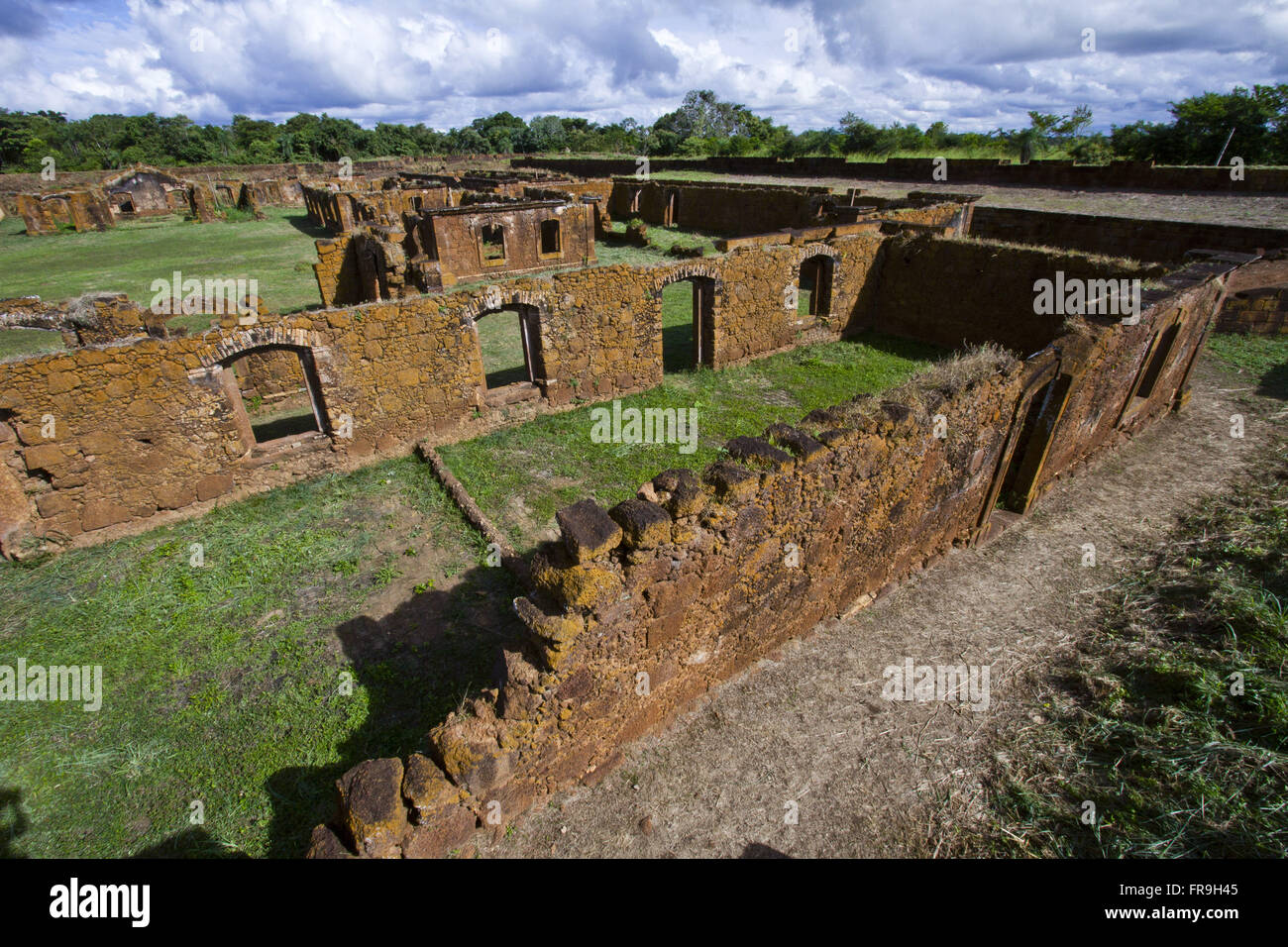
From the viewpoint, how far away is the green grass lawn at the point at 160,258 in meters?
20.3

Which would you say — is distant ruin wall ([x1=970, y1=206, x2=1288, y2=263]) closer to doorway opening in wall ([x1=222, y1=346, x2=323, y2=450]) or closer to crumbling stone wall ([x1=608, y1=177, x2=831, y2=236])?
crumbling stone wall ([x1=608, y1=177, x2=831, y2=236])

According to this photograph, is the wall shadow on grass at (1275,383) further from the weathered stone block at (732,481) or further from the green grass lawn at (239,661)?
the green grass lawn at (239,661)

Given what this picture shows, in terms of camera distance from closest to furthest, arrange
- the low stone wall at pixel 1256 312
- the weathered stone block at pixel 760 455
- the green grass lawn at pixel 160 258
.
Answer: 1. the weathered stone block at pixel 760 455
2. the low stone wall at pixel 1256 312
3. the green grass lawn at pixel 160 258

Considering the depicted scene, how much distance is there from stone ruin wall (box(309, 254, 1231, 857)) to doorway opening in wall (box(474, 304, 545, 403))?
260 inches

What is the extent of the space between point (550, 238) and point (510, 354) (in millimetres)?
10458

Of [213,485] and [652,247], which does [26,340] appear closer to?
[213,485]

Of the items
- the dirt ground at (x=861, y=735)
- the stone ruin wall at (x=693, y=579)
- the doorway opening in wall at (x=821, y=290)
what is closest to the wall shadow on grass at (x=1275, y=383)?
the dirt ground at (x=861, y=735)

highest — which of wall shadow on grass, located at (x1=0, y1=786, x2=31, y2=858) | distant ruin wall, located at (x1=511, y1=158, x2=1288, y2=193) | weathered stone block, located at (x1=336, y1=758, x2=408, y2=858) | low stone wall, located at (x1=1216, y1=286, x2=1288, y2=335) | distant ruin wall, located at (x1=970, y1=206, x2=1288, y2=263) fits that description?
distant ruin wall, located at (x1=511, y1=158, x2=1288, y2=193)

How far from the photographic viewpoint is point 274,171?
4931 centimetres

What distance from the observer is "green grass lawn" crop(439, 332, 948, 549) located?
8.55 metres

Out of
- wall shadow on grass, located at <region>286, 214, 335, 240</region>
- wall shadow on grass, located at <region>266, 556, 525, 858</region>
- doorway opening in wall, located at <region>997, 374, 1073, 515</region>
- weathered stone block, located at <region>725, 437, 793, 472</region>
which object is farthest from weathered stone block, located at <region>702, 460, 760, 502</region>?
wall shadow on grass, located at <region>286, 214, 335, 240</region>

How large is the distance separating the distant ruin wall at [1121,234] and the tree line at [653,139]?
15658 mm

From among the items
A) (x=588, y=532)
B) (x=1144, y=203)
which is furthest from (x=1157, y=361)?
(x=1144, y=203)

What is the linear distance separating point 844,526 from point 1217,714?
2858mm
